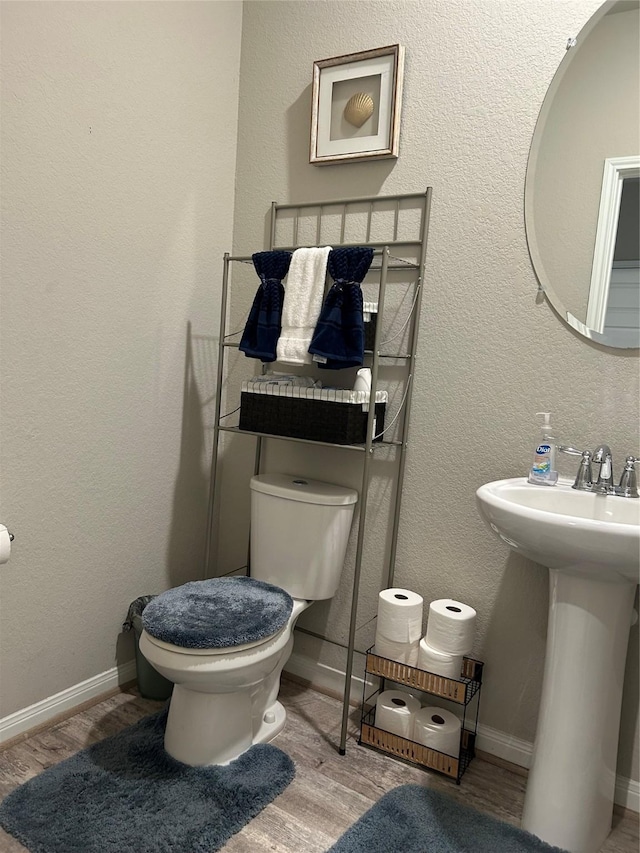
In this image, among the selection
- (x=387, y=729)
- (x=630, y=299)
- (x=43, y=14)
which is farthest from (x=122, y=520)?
(x=630, y=299)

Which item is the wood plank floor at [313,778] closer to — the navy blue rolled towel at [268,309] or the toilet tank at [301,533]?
the toilet tank at [301,533]

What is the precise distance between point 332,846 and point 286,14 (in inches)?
95.7

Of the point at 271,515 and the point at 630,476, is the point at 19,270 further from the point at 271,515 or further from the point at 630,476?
the point at 630,476

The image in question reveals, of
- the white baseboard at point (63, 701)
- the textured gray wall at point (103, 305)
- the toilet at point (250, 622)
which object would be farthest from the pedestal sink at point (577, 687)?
the white baseboard at point (63, 701)

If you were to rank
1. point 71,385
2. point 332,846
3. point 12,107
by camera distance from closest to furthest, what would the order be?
point 332,846, point 12,107, point 71,385

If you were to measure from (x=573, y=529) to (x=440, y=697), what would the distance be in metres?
0.81

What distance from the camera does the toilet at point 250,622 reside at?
1.60 metres

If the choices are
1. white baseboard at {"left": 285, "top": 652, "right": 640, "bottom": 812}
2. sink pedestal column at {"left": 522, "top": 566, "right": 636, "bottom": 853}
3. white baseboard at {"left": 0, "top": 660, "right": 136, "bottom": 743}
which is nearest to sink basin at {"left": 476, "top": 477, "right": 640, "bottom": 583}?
sink pedestal column at {"left": 522, "top": 566, "right": 636, "bottom": 853}

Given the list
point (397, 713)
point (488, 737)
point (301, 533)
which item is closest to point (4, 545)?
point (301, 533)

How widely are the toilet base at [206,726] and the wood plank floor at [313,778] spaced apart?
0.19 metres

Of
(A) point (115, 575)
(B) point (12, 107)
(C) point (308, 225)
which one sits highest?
(B) point (12, 107)

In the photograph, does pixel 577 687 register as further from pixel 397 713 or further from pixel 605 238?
pixel 605 238

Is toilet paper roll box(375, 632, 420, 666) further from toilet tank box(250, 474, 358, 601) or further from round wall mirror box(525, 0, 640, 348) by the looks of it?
round wall mirror box(525, 0, 640, 348)

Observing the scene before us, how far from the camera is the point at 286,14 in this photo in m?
2.12
